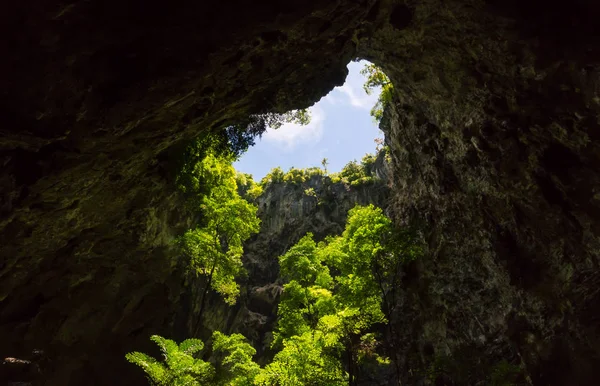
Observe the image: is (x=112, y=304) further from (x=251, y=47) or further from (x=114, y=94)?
(x=251, y=47)

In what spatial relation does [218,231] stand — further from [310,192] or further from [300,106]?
[310,192]

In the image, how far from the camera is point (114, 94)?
8.88 meters

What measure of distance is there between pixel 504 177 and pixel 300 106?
8459 millimetres

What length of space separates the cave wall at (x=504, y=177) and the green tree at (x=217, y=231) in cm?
907

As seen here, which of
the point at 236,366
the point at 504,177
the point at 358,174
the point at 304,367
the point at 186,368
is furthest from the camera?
the point at 358,174

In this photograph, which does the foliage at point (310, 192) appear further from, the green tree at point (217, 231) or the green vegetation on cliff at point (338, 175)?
the green tree at point (217, 231)

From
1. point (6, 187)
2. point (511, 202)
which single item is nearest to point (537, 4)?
point (511, 202)

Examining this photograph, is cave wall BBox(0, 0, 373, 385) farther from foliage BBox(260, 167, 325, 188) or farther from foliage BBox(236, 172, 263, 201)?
foliage BBox(260, 167, 325, 188)

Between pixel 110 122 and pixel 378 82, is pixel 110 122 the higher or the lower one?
the lower one

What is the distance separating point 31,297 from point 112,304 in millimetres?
3725

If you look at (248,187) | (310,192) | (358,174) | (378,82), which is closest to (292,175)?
(310,192)

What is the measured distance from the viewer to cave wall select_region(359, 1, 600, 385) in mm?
10406

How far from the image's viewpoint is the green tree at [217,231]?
16062 millimetres

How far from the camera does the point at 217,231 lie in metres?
17.0
